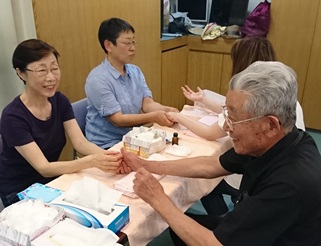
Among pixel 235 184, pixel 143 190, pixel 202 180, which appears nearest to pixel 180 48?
pixel 235 184

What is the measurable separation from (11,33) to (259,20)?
259 cm

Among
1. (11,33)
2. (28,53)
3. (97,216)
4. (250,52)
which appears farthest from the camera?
(11,33)

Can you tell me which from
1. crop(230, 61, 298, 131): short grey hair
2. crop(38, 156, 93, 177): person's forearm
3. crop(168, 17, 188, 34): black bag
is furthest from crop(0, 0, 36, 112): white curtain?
crop(168, 17, 188, 34): black bag

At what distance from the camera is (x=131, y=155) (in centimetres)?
146

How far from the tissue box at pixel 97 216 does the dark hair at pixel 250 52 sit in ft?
3.86

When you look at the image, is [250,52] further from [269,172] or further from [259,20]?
[259,20]

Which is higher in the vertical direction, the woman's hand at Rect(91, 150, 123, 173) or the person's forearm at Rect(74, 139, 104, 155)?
the woman's hand at Rect(91, 150, 123, 173)

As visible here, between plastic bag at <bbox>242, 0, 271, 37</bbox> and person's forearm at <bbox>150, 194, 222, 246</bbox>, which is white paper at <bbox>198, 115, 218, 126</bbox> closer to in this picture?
person's forearm at <bbox>150, 194, 222, 246</bbox>

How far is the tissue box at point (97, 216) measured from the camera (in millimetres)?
1021

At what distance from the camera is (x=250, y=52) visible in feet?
6.10

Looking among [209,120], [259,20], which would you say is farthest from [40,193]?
[259,20]

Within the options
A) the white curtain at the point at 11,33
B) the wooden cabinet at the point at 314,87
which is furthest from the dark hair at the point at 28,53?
the wooden cabinet at the point at 314,87

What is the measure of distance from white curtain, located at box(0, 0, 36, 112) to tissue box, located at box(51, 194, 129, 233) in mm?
1413

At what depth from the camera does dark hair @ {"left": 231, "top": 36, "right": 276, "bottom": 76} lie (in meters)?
1.85
